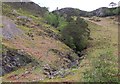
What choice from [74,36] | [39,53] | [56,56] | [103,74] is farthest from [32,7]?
[103,74]

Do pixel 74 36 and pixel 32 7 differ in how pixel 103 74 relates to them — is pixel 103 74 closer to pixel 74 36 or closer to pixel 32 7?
pixel 74 36

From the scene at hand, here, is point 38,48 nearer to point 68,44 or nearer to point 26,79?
point 68,44

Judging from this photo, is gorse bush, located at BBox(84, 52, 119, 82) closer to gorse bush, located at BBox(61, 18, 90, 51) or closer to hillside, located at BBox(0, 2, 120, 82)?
hillside, located at BBox(0, 2, 120, 82)

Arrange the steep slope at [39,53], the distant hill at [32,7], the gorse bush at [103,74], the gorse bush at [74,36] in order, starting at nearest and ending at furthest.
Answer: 1. the gorse bush at [103,74]
2. the steep slope at [39,53]
3. the gorse bush at [74,36]
4. the distant hill at [32,7]

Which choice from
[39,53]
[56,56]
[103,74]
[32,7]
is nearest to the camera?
[103,74]

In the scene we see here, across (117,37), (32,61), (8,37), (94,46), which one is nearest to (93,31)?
(117,37)

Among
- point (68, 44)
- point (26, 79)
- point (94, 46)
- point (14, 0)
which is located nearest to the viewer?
point (26, 79)

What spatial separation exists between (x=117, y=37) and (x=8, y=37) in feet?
173

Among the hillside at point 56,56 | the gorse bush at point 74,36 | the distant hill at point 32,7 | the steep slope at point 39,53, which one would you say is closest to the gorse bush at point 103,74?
the hillside at point 56,56

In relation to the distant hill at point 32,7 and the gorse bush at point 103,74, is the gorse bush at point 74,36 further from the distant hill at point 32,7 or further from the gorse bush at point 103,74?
the distant hill at point 32,7

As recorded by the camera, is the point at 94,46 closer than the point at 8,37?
No

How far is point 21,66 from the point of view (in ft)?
201

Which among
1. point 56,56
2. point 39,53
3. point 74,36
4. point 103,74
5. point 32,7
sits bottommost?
point 56,56

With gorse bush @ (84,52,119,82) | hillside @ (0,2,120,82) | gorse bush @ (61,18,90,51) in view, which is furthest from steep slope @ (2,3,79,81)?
gorse bush @ (84,52,119,82)
